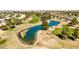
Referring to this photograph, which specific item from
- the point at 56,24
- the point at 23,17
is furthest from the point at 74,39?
the point at 23,17

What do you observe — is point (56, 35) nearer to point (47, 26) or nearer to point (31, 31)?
point (47, 26)

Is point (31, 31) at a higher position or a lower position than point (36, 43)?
higher

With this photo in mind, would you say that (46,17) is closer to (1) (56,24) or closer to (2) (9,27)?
(1) (56,24)
